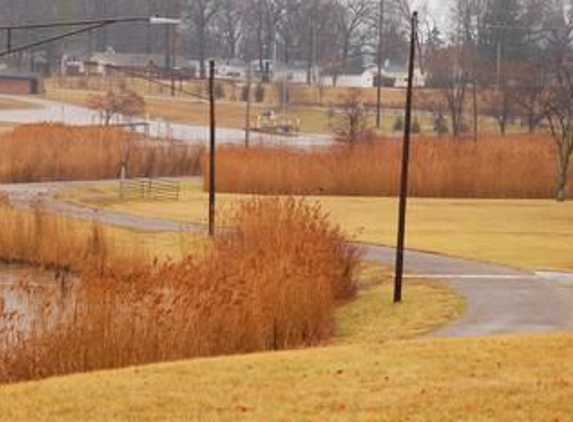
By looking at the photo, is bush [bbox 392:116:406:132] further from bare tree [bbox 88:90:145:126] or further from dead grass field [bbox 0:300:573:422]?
dead grass field [bbox 0:300:573:422]

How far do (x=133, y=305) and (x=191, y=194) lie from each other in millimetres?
38918

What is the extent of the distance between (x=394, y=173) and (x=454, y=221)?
1238 cm

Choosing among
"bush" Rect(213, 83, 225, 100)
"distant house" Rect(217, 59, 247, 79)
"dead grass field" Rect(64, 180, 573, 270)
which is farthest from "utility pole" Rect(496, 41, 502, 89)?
"dead grass field" Rect(64, 180, 573, 270)

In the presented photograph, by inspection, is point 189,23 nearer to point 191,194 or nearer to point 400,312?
point 191,194

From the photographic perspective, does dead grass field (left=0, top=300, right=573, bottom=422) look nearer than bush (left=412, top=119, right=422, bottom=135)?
Yes

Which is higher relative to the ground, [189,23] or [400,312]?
[189,23]

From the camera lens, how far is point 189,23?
133625 millimetres

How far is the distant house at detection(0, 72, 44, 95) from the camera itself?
108m

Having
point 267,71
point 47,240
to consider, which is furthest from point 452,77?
point 47,240

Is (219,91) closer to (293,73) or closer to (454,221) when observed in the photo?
(293,73)

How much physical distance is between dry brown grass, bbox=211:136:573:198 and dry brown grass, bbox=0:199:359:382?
29563 mm

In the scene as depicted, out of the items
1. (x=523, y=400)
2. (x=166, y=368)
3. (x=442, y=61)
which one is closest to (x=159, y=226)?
(x=166, y=368)

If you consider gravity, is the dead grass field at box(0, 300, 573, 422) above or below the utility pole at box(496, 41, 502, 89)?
below

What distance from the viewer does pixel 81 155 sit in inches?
2458
